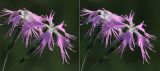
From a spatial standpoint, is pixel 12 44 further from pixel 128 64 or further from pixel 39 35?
pixel 128 64

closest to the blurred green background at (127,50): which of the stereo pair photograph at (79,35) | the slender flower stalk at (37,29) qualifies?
the stereo pair photograph at (79,35)

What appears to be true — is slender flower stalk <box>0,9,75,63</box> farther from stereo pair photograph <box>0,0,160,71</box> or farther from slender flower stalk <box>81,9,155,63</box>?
slender flower stalk <box>81,9,155,63</box>

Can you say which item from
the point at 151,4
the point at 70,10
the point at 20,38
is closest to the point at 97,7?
the point at 70,10

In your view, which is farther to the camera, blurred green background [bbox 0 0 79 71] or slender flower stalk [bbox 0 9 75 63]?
blurred green background [bbox 0 0 79 71]

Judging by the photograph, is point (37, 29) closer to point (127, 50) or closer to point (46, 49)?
point (46, 49)

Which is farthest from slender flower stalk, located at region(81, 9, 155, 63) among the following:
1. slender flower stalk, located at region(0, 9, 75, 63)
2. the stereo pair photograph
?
slender flower stalk, located at region(0, 9, 75, 63)

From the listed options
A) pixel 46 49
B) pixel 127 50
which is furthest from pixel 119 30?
pixel 46 49

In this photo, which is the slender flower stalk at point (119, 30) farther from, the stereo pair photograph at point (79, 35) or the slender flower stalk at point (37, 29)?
the slender flower stalk at point (37, 29)
